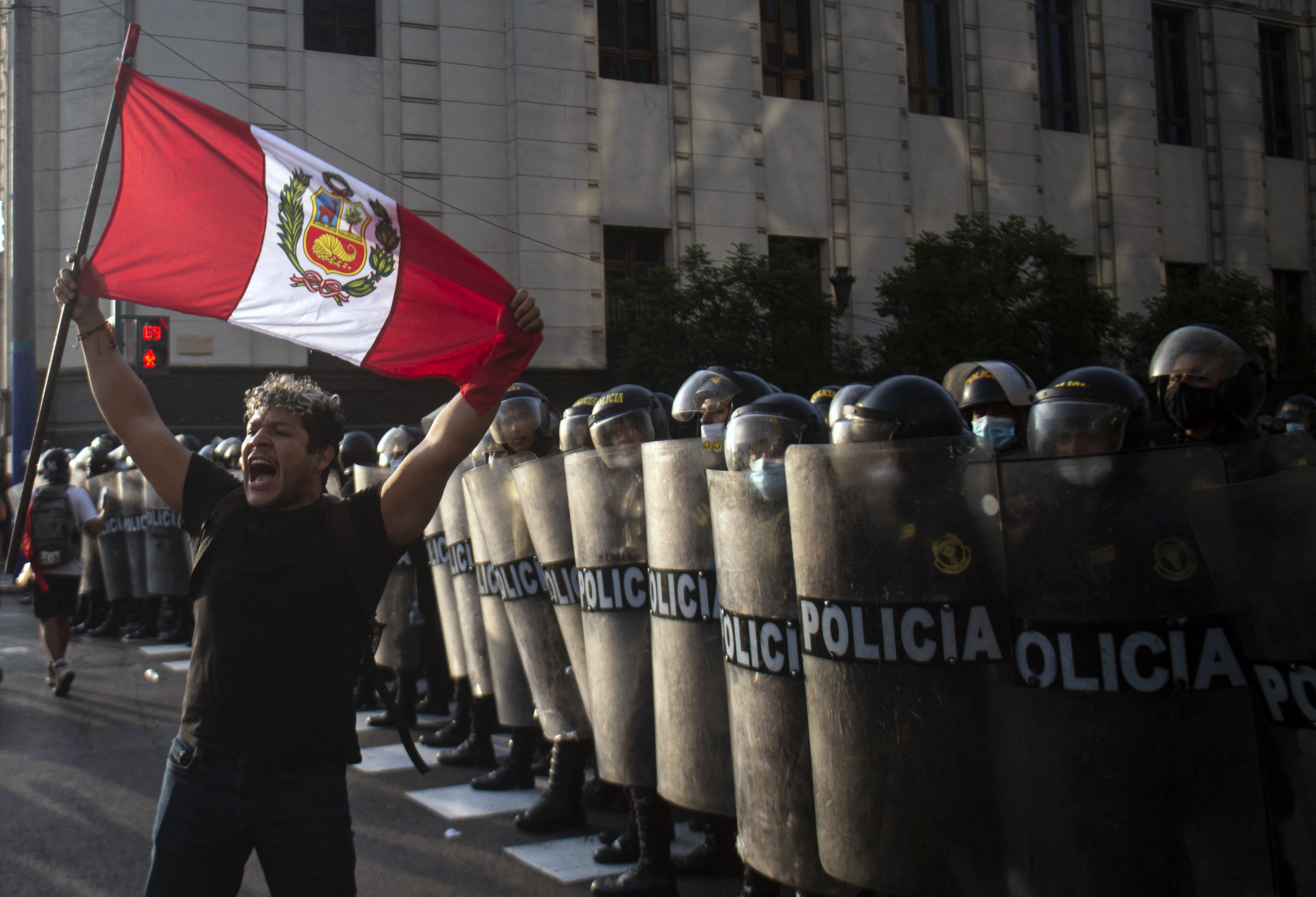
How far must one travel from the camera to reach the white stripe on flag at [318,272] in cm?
391

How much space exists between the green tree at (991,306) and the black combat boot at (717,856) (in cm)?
1509

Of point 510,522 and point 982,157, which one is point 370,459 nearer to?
point 510,522

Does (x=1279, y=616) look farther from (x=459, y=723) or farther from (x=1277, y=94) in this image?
(x=1277, y=94)

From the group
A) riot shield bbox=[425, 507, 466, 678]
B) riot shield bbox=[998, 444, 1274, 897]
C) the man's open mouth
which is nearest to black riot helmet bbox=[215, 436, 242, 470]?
riot shield bbox=[425, 507, 466, 678]

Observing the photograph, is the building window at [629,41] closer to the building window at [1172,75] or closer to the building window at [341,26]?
the building window at [341,26]

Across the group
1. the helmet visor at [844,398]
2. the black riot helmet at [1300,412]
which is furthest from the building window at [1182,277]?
the helmet visor at [844,398]

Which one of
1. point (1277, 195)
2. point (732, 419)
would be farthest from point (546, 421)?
point (1277, 195)

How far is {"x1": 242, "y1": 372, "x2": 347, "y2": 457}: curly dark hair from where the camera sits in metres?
3.11

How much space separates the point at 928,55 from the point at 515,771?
75.1ft

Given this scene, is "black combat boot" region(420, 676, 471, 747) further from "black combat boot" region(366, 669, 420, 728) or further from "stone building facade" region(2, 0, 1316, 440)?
Answer: "stone building facade" region(2, 0, 1316, 440)

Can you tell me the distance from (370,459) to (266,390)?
5.54m

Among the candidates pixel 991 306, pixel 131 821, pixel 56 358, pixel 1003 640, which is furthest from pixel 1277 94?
pixel 56 358

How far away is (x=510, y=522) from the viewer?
19.1 feet

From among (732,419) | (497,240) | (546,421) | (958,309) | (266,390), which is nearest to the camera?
(266,390)
